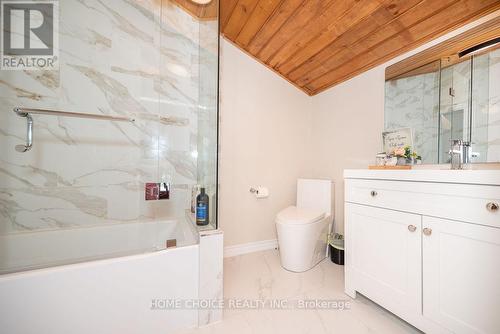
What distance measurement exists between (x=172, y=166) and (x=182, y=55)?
0.99 metres

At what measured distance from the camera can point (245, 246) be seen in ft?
6.75

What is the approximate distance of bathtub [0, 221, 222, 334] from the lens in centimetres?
83

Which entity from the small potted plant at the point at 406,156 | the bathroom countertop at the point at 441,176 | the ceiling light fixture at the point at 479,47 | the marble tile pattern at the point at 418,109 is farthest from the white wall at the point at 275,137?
the bathroom countertop at the point at 441,176

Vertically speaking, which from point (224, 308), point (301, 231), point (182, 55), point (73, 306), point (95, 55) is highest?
point (182, 55)

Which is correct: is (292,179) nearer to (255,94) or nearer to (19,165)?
(255,94)

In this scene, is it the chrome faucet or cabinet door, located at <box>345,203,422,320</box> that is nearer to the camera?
cabinet door, located at <box>345,203,422,320</box>

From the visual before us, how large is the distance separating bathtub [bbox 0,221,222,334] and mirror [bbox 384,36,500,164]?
157 cm

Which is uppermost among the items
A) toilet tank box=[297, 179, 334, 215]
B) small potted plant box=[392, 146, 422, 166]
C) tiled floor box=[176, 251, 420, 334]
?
small potted plant box=[392, 146, 422, 166]

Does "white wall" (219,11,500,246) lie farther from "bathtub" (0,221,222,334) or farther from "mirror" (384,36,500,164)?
"bathtub" (0,221,222,334)

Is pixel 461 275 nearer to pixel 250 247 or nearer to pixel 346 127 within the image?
pixel 346 127

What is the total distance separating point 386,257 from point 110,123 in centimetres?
208

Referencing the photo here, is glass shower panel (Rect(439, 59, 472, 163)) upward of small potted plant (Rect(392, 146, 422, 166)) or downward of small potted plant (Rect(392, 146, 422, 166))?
upward

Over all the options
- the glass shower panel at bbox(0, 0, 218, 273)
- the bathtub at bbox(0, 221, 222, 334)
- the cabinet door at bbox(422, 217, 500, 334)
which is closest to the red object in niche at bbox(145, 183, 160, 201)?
the glass shower panel at bbox(0, 0, 218, 273)

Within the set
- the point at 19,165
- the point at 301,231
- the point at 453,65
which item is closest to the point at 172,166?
the point at 19,165
